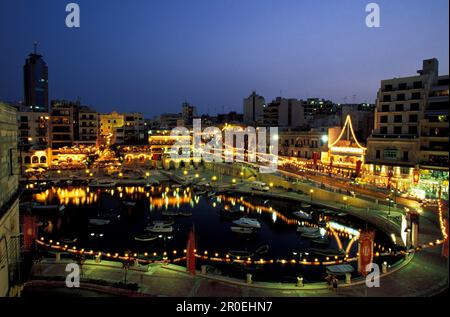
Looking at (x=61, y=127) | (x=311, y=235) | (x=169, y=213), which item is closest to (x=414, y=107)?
(x=311, y=235)

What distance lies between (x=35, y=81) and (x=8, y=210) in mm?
183141

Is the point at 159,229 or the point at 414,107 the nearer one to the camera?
the point at 159,229

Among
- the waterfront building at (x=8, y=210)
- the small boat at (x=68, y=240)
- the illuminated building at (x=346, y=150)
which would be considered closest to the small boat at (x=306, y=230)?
the illuminated building at (x=346, y=150)

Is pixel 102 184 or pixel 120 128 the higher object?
pixel 120 128

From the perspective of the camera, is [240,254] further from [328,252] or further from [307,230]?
[307,230]

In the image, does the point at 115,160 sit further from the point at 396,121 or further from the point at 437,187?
the point at 437,187

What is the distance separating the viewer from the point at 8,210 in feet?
39.2

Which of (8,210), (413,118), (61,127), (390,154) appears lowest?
(8,210)

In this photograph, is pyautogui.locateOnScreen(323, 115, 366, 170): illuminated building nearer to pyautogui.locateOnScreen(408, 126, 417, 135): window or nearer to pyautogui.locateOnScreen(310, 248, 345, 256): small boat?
pyautogui.locateOnScreen(408, 126, 417, 135): window

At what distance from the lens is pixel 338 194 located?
127 ft
